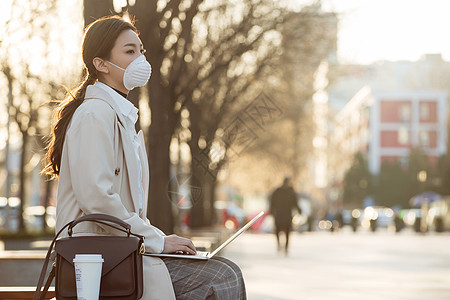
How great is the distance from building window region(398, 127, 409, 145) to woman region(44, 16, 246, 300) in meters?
101

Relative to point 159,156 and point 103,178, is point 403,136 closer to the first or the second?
point 159,156

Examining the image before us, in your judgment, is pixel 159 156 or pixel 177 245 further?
pixel 159 156

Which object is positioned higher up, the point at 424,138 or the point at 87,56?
the point at 87,56

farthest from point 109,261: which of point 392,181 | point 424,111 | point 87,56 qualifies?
point 424,111

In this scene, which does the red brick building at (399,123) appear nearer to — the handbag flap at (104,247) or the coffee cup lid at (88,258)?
the handbag flap at (104,247)

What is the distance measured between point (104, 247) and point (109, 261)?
6 cm

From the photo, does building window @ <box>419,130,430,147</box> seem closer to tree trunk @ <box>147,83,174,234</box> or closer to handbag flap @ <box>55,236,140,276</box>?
tree trunk @ <box>147,83,174,234</box>

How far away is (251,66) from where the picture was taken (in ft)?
97.1

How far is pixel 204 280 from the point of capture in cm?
430

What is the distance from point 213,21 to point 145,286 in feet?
73.4

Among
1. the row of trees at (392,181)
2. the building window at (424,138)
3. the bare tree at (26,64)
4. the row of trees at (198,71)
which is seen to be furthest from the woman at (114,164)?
the building window at (424,138)

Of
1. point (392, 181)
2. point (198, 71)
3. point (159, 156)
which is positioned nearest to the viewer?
point (159, 156)

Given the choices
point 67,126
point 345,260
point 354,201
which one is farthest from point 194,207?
point 354,201

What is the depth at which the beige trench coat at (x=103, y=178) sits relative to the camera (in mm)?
4215
